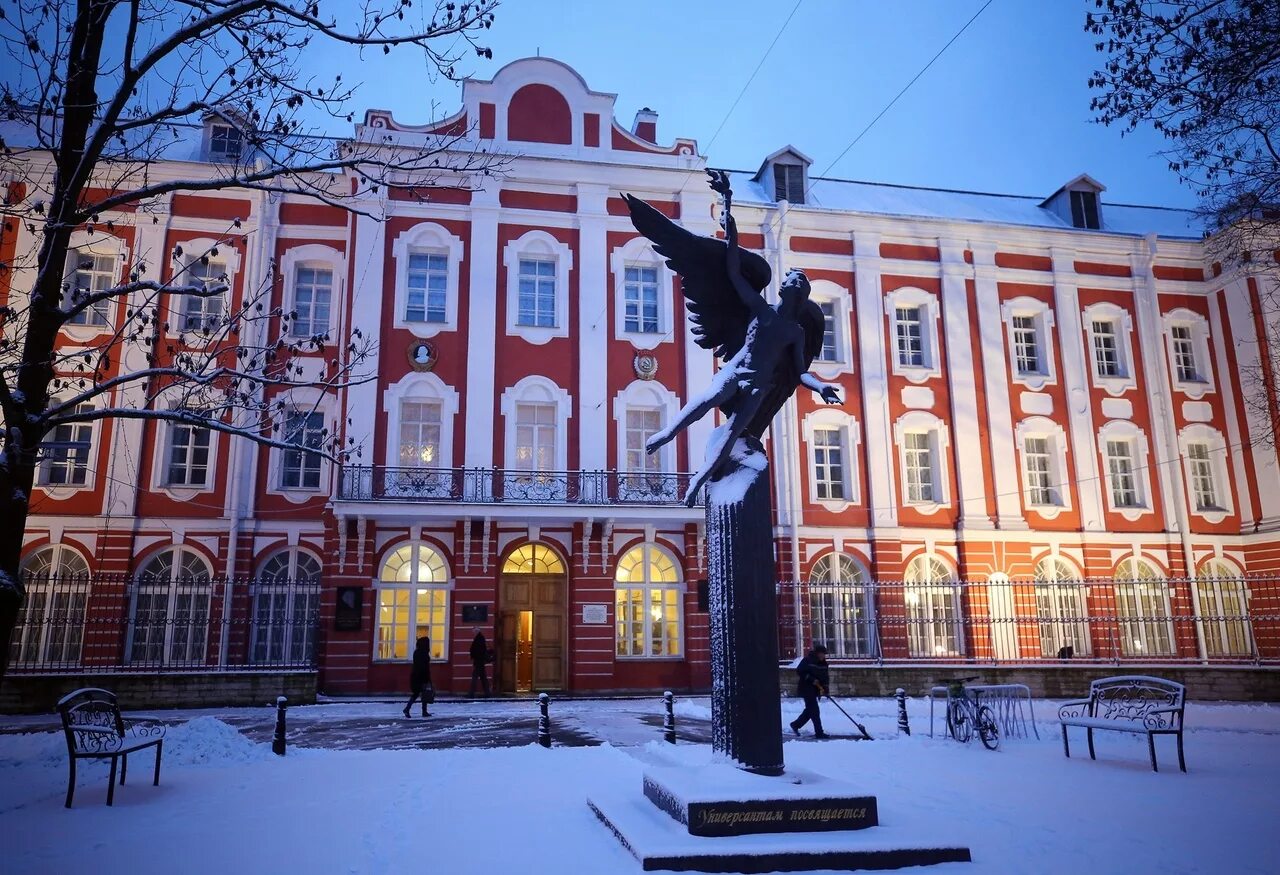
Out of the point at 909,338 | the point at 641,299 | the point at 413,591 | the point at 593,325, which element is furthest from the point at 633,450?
the point at 909,338

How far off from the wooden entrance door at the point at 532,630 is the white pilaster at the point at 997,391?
1242cm

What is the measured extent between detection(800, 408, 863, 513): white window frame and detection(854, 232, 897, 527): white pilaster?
1.09ft

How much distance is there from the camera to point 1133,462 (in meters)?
25.5

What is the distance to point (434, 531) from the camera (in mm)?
20516

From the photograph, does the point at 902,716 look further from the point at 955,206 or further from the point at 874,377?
the point at 955,206

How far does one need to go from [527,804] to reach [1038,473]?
21.6m

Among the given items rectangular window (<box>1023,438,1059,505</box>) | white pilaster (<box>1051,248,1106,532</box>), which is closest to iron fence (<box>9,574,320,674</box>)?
rectangular window (<box>1023,438,1059,505</box>)

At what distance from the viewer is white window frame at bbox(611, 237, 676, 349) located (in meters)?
22.8

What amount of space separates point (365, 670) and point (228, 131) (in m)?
14.4

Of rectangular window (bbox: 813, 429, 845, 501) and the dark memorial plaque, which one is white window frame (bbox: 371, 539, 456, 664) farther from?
rectangular window (bbox: 813, 429, 845, 501)

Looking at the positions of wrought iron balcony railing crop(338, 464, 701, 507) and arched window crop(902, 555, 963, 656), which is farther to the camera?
arched window crop(902, 555, 963, 656)

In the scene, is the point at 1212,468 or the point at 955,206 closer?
the point at 1212,468

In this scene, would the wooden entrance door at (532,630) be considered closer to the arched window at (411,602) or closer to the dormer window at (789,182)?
the arched window at (411,602)

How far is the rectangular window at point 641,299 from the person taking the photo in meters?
23.0
